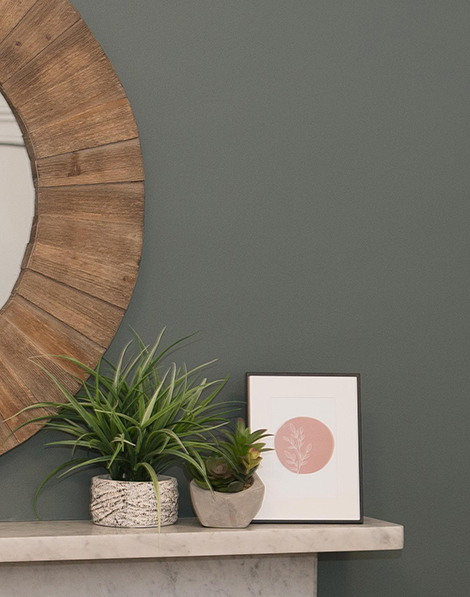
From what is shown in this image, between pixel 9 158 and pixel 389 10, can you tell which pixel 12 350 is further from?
pixel 389 10

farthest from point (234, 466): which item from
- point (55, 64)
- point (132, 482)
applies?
point (55, 64)

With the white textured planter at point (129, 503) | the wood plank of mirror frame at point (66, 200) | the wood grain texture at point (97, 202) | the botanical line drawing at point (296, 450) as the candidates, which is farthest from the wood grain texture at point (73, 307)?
the botanical line drawing at point (296, 450)

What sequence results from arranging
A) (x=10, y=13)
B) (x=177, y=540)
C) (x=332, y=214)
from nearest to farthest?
(x=177, y=540) → (x=10, y=13) → (x=332, y=214)

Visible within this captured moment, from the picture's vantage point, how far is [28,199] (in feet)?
3.65

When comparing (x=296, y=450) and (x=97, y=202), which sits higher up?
(x=97, y=202)

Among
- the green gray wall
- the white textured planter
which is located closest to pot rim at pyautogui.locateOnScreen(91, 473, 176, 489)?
the white textured planter

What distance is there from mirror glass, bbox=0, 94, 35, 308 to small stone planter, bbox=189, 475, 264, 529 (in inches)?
16.9

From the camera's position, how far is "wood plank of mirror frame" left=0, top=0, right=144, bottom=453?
3.58ft

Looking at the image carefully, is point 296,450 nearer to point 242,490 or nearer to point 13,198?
point 242,490

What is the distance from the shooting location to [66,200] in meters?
1.11

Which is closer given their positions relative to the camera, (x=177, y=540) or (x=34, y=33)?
(x=177, y=540)

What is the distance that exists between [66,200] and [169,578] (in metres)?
0.59

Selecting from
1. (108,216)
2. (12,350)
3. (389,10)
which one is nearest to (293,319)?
(108,216)

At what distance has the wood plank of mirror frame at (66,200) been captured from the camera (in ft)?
3.58
